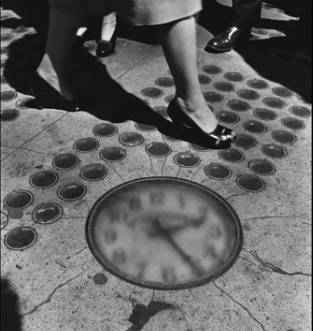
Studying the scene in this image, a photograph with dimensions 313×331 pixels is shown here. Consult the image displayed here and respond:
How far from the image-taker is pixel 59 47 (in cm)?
238

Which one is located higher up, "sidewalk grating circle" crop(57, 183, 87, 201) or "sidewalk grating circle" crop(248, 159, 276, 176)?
"sidewalk grating circle" crop(57, 183, 87, 201)

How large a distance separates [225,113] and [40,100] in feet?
3.98

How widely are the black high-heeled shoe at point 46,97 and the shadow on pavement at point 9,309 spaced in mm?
1304

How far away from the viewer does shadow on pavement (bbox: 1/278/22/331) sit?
1.46 meters

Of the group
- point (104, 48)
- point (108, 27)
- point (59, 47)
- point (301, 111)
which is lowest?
point (301, 111)

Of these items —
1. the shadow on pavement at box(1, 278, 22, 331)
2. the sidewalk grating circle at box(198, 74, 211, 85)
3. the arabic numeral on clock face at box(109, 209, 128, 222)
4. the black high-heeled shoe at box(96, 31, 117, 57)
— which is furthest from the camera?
the black high-heeled shoe at box(96, 31, 117, 57)

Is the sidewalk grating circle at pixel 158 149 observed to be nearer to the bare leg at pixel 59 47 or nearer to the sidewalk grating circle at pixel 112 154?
the sidewalk grating circle at pixel 112 154

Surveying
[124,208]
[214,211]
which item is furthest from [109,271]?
[214,211]

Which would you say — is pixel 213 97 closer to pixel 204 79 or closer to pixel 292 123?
pixel 204 79

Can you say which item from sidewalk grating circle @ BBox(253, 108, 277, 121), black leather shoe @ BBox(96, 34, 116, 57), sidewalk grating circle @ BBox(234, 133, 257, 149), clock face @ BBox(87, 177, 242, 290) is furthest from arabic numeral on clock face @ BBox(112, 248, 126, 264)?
black leather shoe @ BBox(96, 34, 116, 57)

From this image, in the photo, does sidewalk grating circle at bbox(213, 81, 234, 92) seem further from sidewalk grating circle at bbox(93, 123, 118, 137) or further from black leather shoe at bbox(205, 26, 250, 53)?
sidewalk grating circle at bbox(93, 123, 118, 137)

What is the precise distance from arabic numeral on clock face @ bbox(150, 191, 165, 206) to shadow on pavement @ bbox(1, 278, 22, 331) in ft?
2.41

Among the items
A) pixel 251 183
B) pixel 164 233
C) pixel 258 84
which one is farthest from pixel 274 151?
pixel 164 233

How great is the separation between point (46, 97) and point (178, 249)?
1419 mm
